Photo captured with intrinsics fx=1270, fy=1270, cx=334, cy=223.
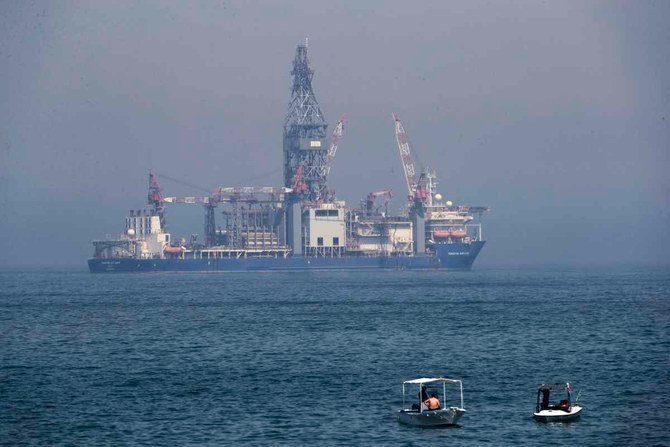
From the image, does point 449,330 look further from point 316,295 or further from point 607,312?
point 316,295

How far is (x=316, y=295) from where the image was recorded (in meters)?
159

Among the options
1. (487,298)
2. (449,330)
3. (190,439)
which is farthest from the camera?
(487,298)

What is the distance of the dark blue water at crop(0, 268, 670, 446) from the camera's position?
49.5 m

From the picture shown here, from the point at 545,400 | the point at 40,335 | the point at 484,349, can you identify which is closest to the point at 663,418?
the point at 545,400

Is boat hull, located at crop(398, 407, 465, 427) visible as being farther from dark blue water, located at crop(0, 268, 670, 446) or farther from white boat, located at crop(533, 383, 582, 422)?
white boat, located at crop(533, 383, 582, 422)

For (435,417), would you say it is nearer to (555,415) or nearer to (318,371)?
(555,415)

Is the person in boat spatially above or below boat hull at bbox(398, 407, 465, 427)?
above

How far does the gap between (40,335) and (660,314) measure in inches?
2167

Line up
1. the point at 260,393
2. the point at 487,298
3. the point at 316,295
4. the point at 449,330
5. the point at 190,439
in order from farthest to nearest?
1. the point at 316,295
2. the point at 487,298
3. the point at 449,330
4. the point at 260,393
5. the point at 190,439

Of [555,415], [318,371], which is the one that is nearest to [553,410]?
[555,415]

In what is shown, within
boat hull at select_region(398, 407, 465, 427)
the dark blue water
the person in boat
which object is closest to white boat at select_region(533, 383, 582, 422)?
Answer: the dark blue water

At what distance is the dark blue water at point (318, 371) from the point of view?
49531 millimetres

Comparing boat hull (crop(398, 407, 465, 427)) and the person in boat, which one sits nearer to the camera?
boat hull (crop(398, 407, 465, 427))

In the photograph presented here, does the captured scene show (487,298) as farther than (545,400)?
Yes
